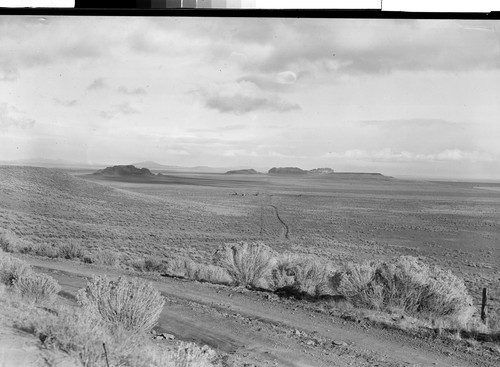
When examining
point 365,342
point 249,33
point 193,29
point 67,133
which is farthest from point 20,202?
point 365,342

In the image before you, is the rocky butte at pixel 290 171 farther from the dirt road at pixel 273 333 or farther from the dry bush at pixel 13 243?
the dry bush at pixel 13 243

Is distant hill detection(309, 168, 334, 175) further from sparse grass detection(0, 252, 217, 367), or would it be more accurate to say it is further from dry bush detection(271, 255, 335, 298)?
sparse grass detection(0, 252, 217, 367)

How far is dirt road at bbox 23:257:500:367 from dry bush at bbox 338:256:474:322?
27 centimetres

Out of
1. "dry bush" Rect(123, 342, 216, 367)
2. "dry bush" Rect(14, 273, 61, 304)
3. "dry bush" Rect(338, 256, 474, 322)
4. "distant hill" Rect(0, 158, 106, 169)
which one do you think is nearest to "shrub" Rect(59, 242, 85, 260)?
"dry bush" Rect(14, 273, 61, 304)

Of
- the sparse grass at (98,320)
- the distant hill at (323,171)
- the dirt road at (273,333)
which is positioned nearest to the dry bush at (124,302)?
the sparse grass at (98,320)

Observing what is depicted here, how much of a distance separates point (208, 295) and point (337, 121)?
5.26ft

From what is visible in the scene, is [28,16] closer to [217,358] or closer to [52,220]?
[52,220]

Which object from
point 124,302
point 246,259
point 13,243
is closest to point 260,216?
point 246,259

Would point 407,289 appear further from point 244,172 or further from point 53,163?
point 53,163

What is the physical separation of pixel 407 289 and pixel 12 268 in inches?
114

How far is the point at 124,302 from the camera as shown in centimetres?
291

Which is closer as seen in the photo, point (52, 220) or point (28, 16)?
point (28, 16)

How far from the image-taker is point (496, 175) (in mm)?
2742

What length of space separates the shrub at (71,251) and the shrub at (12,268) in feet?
0.78
